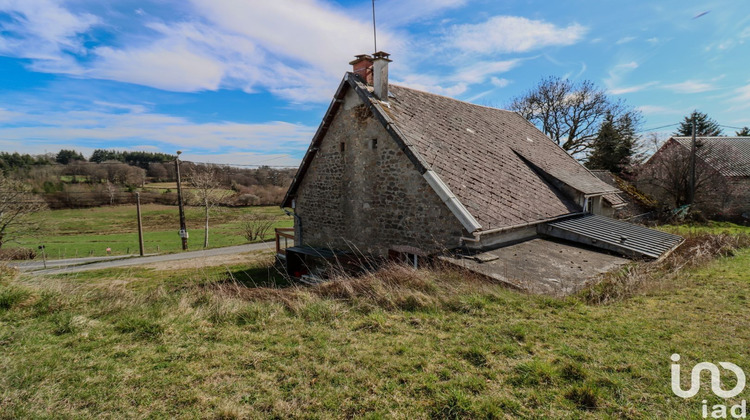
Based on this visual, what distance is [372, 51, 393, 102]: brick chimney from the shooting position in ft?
35.9

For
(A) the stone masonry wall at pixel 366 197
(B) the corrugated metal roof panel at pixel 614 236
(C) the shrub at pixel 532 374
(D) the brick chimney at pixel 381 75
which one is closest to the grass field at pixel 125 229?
(A) the stone masonry wall at pixel 366 197

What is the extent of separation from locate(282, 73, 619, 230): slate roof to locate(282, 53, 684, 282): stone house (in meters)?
0.04

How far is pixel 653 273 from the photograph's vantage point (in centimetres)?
746

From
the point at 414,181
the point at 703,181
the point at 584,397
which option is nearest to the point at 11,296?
the point at 584,397

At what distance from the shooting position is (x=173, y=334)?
15.1 ft

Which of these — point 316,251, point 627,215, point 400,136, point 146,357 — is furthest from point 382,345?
point 627,215

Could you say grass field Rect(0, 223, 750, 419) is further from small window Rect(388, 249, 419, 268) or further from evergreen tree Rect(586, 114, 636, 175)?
evergreen tree Rect(586, 114, 636, 175)

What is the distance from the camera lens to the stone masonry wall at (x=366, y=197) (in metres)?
9.05

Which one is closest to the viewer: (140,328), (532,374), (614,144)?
(532,374)

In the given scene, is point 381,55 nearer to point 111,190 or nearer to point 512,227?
point 512,227

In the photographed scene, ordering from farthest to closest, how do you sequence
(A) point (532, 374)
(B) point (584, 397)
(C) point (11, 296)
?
1. (C) point (11, 296)
2. (A) point (532, 374)
3. (B) point (584, 397)

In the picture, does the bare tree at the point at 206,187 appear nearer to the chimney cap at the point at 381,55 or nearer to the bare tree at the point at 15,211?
the bare tree at the point at 15,211

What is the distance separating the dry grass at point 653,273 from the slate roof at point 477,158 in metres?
2.68

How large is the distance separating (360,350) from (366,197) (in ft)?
A: 22.6
